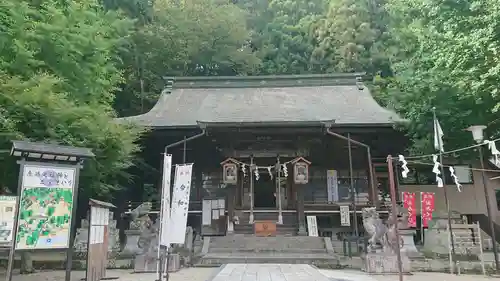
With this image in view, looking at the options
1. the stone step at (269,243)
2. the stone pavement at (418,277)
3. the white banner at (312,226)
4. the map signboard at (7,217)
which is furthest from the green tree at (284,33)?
the map signboard at (7,217)

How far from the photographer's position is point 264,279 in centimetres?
760

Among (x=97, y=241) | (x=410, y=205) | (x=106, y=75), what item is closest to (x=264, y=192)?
(x=410, y=205)

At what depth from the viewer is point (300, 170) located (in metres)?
14.5

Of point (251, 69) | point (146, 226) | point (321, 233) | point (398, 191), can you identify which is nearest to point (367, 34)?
point (251, 69)

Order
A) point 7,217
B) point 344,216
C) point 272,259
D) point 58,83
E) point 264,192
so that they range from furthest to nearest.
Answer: point 264,192, point 344,216, point 272,259, point 58,83, point 7,217

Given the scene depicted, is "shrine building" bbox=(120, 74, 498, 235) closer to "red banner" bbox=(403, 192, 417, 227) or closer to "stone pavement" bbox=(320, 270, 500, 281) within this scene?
"red banner" bbox=(403, 192, 417, 227)

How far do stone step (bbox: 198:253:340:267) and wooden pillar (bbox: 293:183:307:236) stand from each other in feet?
6.72

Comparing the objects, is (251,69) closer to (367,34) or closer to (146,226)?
(367,34)

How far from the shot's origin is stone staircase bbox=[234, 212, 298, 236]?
14.2m

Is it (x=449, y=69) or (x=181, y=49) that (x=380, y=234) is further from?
(x=181, y=49)

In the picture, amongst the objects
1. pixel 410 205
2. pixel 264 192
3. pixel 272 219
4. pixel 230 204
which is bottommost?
pixel 272 219

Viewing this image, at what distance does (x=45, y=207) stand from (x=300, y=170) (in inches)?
374

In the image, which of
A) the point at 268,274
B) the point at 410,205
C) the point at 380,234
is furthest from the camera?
the point at 410,205

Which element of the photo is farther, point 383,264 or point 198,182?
point 198,182
